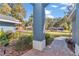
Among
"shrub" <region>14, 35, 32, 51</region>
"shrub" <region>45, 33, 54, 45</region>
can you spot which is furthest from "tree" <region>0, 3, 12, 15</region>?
"shrub" <region>45, 33, 54, 45</region>

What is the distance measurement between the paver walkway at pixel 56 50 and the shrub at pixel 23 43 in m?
0.08

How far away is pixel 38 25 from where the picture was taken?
2.92 meters

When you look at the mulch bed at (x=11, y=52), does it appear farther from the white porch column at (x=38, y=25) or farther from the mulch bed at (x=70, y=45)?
the mulch bed at (x=70, y=45)

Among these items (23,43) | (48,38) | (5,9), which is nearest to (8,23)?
(5,9)

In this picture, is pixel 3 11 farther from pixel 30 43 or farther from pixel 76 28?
pixel 76 28

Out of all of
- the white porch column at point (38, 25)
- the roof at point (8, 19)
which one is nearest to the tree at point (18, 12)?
the roof at point (8, 19)

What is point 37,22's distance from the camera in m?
2.91

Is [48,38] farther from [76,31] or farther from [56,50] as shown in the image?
[76,31]

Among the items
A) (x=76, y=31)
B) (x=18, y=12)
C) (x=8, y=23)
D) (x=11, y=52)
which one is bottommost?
(x=11, y=52)

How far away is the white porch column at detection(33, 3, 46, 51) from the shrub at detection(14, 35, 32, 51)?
0.21 feet

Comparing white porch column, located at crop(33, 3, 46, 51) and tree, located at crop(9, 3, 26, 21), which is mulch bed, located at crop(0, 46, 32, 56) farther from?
tree, located at crop(9, 3, 26, 21)

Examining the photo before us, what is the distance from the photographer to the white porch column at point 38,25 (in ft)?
9.50

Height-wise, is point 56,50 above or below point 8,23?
below

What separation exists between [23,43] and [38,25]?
29cm
